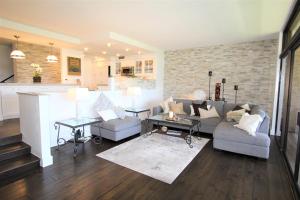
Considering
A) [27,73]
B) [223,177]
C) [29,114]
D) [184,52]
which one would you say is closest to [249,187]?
[223,177]

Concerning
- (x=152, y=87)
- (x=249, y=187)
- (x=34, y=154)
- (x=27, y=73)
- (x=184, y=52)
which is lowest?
(x=249, y=187)

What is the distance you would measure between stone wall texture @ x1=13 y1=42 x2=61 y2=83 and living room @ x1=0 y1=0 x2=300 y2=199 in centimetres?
15

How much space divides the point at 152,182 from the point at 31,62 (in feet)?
23.0

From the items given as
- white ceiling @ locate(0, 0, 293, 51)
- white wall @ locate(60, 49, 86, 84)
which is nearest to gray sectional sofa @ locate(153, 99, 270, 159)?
white ceiling @ locate(0, 0, 293, 51)

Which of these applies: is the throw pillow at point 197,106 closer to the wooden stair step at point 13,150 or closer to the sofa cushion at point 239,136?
the sofa cushion at point 239,136

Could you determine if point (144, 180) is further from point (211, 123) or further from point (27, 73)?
point (27, 73)

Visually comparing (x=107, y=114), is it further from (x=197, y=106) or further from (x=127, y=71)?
(x=127, y=71)

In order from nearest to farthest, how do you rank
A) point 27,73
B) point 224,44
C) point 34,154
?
point 34,154
point 224,44
point 27,73

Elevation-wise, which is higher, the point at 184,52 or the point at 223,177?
the point at 184,52

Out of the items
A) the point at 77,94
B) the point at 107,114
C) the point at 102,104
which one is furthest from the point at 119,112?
the point at 77,94

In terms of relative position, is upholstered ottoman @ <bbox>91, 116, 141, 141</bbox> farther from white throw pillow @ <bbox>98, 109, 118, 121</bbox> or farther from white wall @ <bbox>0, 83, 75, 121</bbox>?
white wall @ <bbox>0, 83, 75, 121</bbox>

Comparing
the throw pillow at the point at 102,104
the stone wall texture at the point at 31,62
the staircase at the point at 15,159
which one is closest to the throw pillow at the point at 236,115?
the throw pillow at the point at 102,104

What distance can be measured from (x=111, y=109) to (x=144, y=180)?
7.91ft

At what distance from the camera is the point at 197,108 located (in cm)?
503
